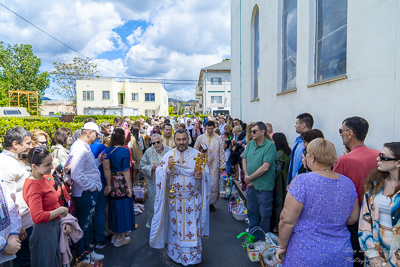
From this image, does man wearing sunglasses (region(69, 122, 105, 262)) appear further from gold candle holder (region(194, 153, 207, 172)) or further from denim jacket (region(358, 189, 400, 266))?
denim jacket (region(358, 189, 400, 266))

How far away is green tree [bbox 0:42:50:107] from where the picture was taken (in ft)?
123

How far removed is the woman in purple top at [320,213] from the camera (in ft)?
7.11

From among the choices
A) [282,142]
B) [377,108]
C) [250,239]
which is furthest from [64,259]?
[377,108]

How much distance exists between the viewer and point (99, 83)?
133 feet

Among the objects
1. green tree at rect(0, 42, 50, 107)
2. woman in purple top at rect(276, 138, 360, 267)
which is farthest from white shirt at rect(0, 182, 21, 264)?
green tree at rect(0, 42, 50, 107)

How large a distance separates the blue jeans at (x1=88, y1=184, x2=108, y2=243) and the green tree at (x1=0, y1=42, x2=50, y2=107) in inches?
1565

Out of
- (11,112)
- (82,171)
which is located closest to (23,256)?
(82,171)

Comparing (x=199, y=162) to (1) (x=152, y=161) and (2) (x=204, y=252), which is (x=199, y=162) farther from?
(2) (x=204, y=252)

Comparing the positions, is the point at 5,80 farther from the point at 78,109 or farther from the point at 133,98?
the point at 133,98

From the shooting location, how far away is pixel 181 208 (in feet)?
13.0

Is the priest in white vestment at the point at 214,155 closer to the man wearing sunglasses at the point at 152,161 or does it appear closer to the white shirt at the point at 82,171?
the man wearing sunglasses at the point at 152,161

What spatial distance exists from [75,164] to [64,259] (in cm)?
125

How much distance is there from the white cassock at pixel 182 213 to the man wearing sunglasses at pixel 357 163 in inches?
80.2

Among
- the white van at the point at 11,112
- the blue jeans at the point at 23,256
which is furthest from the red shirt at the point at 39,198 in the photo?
the white van at the point at 11,112
